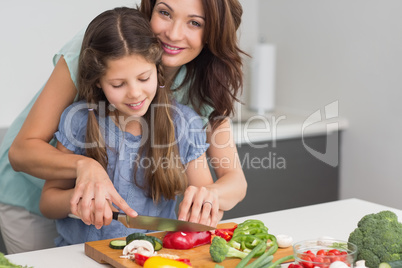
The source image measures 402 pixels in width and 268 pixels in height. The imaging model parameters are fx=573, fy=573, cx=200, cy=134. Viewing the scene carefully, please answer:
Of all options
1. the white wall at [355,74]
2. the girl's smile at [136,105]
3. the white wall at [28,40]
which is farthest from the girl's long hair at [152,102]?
Answer: the white wall at [355,74]

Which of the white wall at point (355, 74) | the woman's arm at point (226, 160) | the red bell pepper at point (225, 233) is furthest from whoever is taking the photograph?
the white wall at point (355, 74)

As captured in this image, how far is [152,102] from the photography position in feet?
5.27

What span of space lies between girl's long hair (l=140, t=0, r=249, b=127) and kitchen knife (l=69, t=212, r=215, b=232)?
452mm

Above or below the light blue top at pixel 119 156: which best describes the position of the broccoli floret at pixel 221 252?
below

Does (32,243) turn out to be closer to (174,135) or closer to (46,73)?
(174,135)

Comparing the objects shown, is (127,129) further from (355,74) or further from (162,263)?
(355,74)

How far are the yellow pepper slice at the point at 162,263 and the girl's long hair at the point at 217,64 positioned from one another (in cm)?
64

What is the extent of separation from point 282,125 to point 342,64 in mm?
417

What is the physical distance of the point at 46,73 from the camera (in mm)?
2658

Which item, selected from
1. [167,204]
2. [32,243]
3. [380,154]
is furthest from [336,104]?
[32,243]

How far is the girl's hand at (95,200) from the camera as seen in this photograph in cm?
125

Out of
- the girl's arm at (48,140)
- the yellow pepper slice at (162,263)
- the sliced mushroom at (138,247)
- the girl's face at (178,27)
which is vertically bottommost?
the yellow pepper slice at (162,263)

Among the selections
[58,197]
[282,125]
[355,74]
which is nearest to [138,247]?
[58,197]

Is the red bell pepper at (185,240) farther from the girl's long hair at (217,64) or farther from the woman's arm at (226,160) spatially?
the girl's long hair at (217,64)
